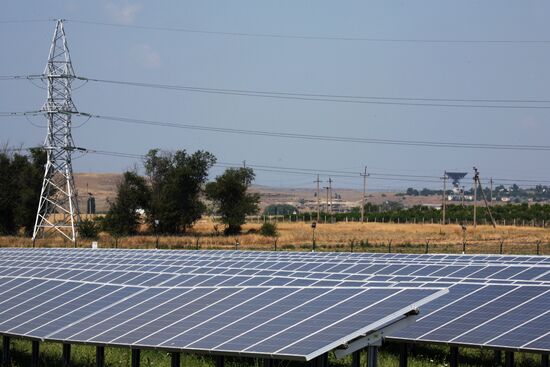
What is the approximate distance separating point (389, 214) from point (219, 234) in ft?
152

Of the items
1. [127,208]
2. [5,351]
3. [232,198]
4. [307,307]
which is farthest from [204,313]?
[232,198]

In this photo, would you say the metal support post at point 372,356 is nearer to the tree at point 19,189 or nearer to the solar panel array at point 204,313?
the solar panel array at point 204,313

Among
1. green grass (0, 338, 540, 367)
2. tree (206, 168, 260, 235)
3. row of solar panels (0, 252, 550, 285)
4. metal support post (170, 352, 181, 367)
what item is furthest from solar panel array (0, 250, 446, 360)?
tree (206, 168, 260, 235)

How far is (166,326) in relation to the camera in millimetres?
14891

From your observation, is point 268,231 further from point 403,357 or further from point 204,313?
point 204,313

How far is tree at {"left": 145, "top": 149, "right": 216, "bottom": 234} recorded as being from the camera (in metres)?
80.2

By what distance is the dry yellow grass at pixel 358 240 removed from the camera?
196 feet

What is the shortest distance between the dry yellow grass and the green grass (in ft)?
108

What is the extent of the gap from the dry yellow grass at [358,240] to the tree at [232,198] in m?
1.24

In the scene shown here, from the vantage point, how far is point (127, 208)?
3130 inches

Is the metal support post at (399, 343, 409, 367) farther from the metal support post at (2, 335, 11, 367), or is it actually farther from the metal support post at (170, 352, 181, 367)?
the metal support post at (2, 335, 11, 367)

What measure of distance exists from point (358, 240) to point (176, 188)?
1806 cm

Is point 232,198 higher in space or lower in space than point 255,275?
higher

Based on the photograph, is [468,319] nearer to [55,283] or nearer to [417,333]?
[417,333]
